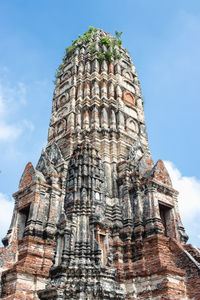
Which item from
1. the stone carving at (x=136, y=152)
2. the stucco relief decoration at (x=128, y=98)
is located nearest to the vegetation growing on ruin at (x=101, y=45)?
the stucco relief decoration at (x=128, y=98)

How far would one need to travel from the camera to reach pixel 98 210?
825 cm

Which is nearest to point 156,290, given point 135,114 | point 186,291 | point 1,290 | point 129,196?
point 186,291

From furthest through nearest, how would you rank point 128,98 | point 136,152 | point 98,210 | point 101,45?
point 101,45
point 128,98
point 136,152
point 98,210

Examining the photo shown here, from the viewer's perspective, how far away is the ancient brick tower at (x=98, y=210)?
7379 millimetres

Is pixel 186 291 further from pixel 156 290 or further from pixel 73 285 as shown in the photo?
pixel 73 285

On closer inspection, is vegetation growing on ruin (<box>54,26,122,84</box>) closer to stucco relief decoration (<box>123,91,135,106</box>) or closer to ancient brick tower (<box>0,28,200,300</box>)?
ancient brick tower (<box>0,28,200,300</box>)

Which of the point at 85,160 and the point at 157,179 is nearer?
the point at 85,160

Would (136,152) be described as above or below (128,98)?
below

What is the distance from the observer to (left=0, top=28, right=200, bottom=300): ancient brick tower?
24.2 feet

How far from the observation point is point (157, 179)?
48.0 ft

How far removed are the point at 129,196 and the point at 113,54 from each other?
12.1 m

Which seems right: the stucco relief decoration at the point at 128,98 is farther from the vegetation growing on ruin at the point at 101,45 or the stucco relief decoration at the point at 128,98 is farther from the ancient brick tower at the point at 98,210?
the vegetation growing on ruin at the point at 101,45

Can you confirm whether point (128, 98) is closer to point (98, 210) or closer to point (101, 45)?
point (101, 45)

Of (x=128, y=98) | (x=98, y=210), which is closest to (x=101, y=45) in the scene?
(x=128, y=98)
